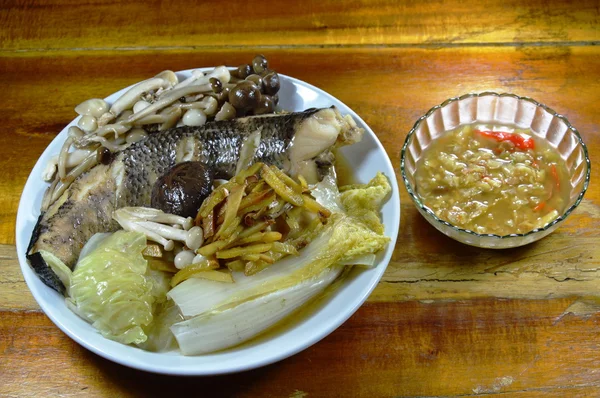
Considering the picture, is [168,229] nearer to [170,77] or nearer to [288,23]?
[170,77]

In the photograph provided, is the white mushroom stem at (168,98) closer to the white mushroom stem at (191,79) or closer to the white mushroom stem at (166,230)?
the white mushroom stem at (191,79)

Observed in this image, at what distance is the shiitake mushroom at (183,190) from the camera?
2203 mm

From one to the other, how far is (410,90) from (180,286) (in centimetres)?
163

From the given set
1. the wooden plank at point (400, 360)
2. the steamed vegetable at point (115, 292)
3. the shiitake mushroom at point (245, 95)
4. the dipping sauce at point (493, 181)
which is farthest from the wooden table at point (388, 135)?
the shiitake mushroom at point (245, 95)

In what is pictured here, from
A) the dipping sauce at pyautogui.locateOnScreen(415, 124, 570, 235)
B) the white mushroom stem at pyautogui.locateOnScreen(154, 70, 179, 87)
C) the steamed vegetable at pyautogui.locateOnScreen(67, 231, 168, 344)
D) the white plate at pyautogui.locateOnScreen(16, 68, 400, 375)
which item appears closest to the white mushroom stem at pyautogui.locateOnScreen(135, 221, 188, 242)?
→ the steamed vegetable at pyautogui.locateOnScreen(67, 231, 168, 344)

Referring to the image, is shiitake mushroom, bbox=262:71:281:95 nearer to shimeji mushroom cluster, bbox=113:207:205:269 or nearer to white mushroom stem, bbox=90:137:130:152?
white mushroom stem, bbox=90:137:130:152

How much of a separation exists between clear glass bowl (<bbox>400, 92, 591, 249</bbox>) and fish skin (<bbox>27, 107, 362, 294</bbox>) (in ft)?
1.20

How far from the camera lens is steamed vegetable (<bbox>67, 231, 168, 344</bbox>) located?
78.8 inches

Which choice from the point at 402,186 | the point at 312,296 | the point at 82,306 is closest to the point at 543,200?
the point at 402,186

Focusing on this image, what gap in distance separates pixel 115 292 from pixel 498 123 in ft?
5.69

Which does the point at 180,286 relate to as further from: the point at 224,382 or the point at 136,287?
the point at 224,382

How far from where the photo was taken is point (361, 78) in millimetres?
3184

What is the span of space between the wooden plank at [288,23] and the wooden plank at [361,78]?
9 centimetres

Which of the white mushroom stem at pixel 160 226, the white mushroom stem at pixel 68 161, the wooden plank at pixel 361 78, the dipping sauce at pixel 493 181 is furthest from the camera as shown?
the wooden plank at pixel 361 78
